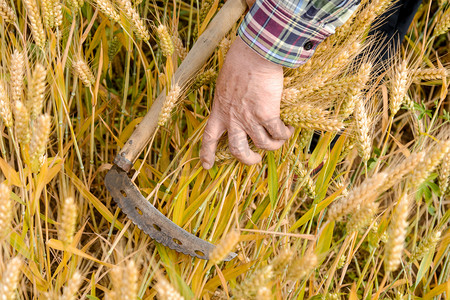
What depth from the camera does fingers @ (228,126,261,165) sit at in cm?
94

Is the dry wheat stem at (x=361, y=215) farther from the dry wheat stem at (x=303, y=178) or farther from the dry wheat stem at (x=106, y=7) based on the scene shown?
the dry wheat stem at (x=106, y=7)

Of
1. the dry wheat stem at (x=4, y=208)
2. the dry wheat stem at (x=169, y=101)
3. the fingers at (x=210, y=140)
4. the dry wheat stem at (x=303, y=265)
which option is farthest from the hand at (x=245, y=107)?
the dry wheat stem at (x=4, y=208)

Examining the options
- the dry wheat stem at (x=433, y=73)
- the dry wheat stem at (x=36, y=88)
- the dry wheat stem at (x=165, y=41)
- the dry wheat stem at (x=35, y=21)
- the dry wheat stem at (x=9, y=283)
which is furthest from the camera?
the dry wheat stem at (x=433, y=73)

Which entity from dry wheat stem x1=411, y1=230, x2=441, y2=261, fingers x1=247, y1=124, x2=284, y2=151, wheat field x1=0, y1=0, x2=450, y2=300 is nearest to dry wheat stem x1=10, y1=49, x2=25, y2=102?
wheat field x1=0, y1=0, x2=450, y2=300

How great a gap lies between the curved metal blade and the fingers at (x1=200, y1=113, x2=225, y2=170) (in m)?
0.17

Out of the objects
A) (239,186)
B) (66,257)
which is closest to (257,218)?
(239,186)

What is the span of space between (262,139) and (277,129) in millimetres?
44

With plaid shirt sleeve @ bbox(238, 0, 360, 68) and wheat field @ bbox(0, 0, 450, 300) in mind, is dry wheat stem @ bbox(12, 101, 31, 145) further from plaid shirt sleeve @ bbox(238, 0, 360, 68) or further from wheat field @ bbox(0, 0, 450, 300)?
plaid shirt sleeve @ bbox(238, 0, 360, 68)

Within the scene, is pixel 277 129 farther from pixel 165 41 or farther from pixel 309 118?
pixel 165 41

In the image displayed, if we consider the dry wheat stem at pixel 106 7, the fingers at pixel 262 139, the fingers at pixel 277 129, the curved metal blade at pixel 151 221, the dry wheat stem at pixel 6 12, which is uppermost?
the dry wheat stem at pixel 106 7

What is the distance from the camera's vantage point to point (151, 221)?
0.96 meters

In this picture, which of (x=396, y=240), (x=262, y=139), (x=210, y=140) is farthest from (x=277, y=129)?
(x=396, y=240)

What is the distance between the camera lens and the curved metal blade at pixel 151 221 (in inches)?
36.8

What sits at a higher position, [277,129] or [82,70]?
[82,70]
